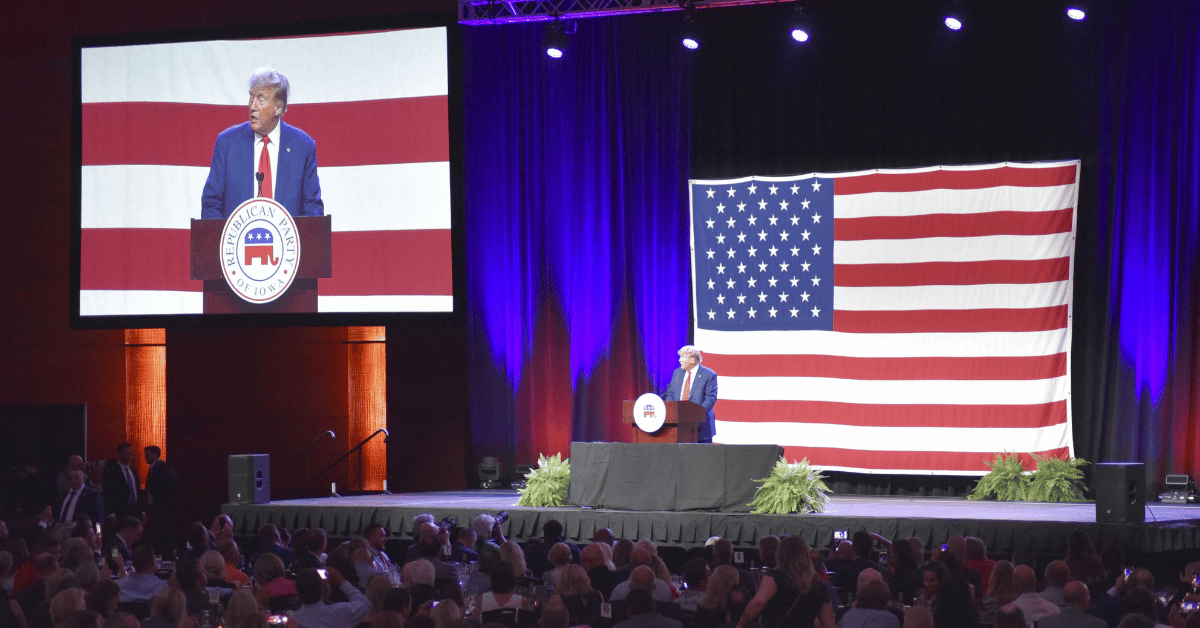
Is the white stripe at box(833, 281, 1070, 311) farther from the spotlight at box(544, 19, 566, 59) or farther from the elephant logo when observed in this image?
the elephant logo

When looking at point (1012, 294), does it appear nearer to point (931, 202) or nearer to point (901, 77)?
point (931, 202)

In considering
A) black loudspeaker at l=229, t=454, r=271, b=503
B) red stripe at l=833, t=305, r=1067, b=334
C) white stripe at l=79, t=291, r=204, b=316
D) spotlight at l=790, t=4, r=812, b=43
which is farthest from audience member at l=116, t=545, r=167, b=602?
red stripe at l=833, t=305, r=1067, b=334

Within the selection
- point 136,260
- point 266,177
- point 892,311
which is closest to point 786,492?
point 892,311

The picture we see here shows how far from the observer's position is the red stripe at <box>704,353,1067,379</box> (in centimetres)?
1184

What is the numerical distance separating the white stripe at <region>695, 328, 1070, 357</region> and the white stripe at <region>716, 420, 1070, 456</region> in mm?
712

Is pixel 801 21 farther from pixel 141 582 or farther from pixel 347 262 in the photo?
pixel 141 582

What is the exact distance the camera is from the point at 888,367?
12383 mm

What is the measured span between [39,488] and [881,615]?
11.0 meters

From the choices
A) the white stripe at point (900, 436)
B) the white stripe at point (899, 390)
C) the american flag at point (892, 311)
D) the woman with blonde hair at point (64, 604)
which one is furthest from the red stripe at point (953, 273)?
the woman with blonde hair at point (64, 604)

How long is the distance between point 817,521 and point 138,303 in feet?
21.9

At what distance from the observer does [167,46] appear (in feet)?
39.7

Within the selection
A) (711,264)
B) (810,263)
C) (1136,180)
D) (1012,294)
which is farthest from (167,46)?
(1136,180)

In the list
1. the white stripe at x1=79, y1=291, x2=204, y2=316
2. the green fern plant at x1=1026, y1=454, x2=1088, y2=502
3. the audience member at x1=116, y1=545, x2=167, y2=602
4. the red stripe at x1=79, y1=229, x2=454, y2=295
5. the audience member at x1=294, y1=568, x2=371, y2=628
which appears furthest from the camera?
the white stripe at x1=79, y1=291, x2=204, y2=316

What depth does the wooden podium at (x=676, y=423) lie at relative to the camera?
32.7ft
